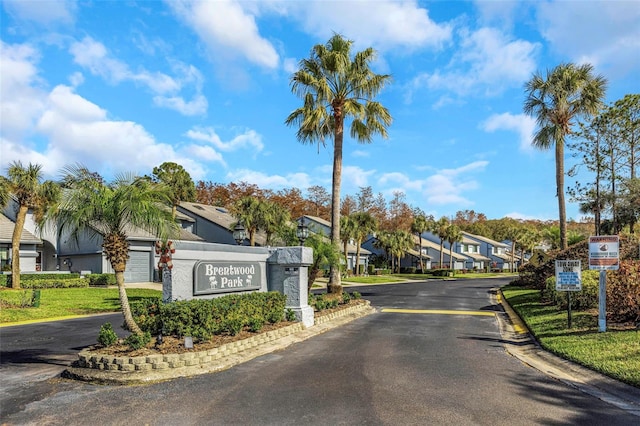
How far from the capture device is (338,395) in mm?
7191

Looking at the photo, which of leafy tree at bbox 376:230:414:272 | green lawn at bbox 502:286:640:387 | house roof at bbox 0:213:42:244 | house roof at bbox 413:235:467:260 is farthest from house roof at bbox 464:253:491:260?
green lawn at bbox 502:286:640:387

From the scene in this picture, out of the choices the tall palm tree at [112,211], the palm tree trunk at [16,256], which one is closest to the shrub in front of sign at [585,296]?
the tall palm tree at [112,211]

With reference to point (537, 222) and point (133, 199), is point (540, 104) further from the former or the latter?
point (537, 222)

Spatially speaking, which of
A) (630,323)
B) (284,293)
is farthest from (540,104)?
(284,293)

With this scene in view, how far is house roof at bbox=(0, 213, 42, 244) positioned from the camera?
30.5 meters

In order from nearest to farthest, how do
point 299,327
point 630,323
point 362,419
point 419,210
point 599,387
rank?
point 362,419 → point 599,387 → point 630,323 → point 299,327 → point 419,210

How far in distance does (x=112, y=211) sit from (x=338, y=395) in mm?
5493

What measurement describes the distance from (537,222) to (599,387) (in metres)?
127

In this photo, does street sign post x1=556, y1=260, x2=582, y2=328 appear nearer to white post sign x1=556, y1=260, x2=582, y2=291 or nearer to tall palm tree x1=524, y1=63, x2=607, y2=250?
white post sign x1=556, y1=260, x2=582, y2=291

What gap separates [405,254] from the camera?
73.4 m

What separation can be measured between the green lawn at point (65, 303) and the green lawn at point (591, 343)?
1685cm

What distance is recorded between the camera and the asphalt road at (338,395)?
6.24m

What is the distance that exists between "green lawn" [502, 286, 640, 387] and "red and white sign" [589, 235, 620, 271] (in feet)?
5.23

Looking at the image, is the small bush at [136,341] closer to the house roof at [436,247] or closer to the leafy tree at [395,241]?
the leafy tree at [395,241]
